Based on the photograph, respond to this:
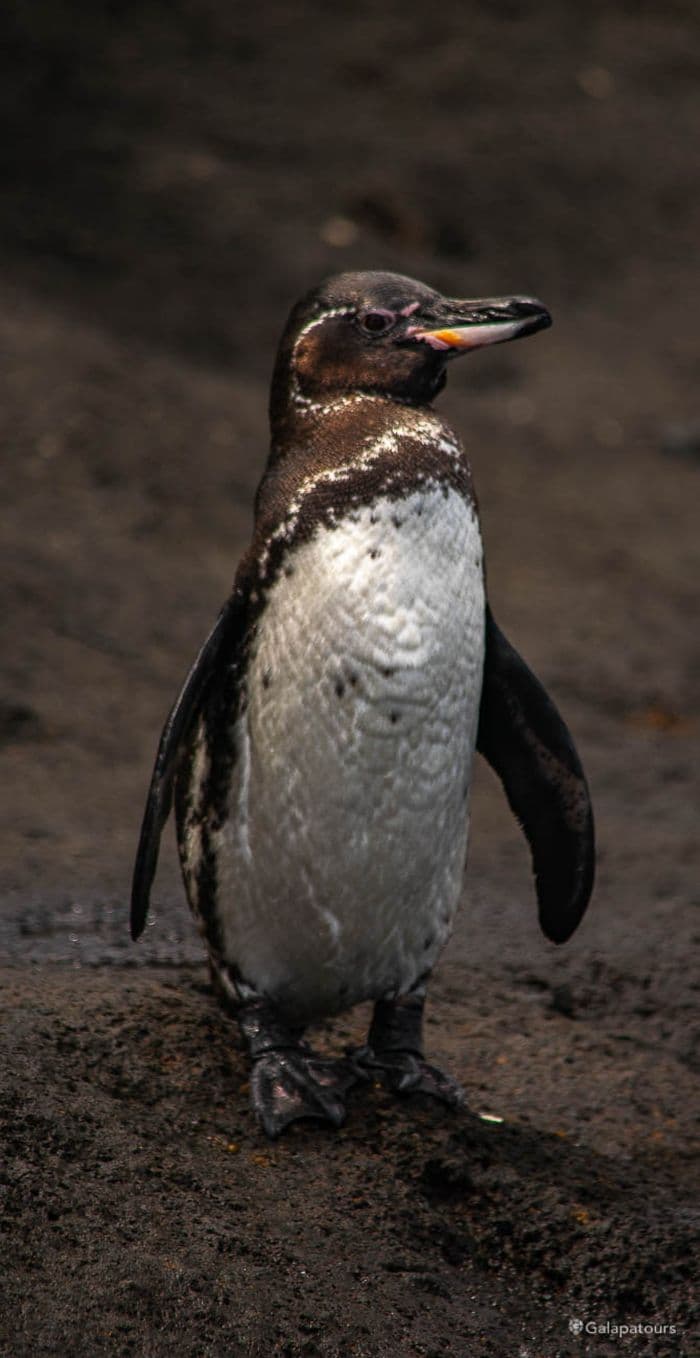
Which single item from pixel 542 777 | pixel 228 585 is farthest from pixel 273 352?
pixel 542 777

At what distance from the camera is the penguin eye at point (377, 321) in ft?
10.0

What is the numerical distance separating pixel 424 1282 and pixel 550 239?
297 inches

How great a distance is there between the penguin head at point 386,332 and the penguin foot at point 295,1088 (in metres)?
1.24

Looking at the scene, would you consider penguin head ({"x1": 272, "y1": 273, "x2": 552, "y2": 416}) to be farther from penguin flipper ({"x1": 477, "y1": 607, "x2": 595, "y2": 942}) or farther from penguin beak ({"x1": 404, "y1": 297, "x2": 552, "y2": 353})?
penguin flipper ({"x1": 477, "y1": 607, "x2": 595, "y2": 942})

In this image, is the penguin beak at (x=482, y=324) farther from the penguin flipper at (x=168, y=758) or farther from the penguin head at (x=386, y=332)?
the penguin flipper at (x=168, y=758)

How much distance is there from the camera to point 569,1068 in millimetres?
3564

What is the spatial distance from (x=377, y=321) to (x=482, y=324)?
0.20 meters

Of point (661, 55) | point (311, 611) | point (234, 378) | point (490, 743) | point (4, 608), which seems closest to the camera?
point (311, 611)

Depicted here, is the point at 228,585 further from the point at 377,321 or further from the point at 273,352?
the point at 377,321

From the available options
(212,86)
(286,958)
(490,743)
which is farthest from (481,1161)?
(212,86)

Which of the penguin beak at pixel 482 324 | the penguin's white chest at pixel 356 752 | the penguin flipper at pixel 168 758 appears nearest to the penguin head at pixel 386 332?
the penguin beak at pixel 482 324

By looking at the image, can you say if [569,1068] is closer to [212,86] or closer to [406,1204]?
[406,1204]

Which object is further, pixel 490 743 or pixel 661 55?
pixel 661 55

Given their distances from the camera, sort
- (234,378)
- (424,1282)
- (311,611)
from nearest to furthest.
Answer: (424,1282)
(311,611)
(234,378)
